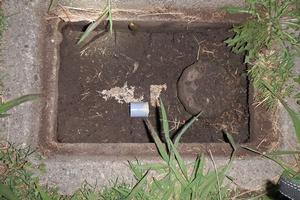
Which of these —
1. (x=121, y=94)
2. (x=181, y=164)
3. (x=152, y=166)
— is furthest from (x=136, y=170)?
(x=121, y=94)

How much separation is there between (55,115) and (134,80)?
1.93ft

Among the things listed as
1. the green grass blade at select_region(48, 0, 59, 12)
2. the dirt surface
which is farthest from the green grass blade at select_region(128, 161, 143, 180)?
the green grass blade at select_region(48, 0, 59, 12)

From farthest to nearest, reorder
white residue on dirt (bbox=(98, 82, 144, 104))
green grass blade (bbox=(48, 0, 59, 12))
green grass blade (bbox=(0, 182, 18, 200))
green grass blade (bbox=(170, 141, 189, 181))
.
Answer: white residue on dirt (bbox=(98, 82, 144, 104))
green grass blade (bbox=(48, 0, 59, 12))
green grass blade (bbox=(170, 141, 189, 181))
green grass blade (bbox=(0, 182, 18, 200))

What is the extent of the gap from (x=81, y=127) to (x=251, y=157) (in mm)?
1028

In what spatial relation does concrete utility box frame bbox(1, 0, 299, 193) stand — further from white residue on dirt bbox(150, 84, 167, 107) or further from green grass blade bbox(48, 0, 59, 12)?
white residue on dirt bbox(150, 84, 167, 107)

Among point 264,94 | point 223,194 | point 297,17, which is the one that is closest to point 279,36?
point 297,17

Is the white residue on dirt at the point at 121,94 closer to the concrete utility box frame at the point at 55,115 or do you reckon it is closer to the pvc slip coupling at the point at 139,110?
the pvc slip coupling at the point at 139,110

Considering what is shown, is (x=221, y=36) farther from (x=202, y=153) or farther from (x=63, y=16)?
(x=63, y=16)

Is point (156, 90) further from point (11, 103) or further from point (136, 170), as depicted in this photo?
point (11, 103)

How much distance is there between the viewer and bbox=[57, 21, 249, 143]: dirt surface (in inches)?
94.4

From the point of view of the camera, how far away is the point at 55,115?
216 cm

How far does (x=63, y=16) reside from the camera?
7.23 feet

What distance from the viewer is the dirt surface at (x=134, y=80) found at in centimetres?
240

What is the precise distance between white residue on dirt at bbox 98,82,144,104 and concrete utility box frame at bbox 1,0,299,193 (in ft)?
1.35
